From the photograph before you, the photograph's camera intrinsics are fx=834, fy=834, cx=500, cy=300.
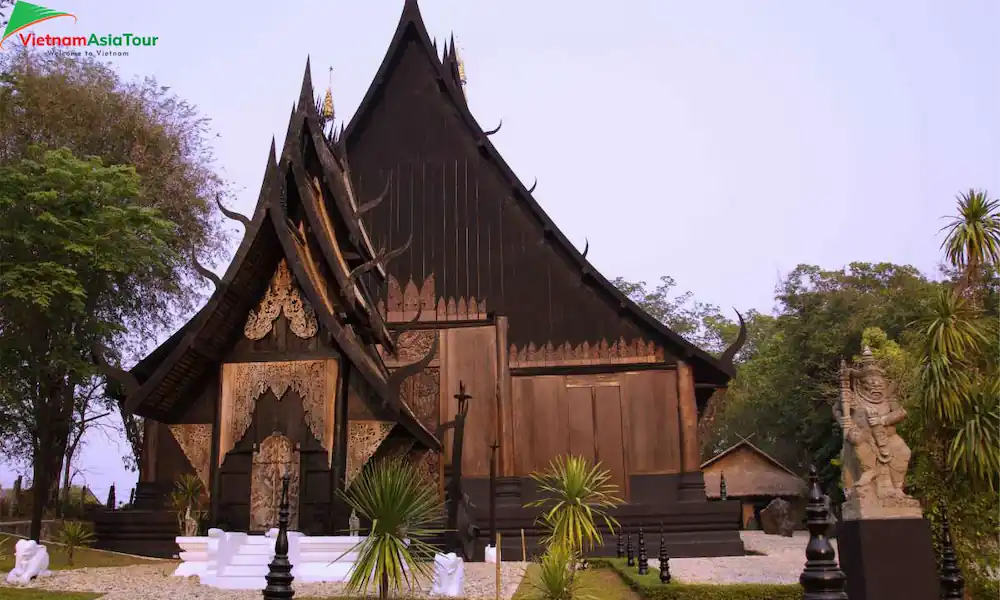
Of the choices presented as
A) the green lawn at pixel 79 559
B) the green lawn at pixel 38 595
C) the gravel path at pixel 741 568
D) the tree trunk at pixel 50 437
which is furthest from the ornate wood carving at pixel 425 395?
the green lawn at pixel 38 595

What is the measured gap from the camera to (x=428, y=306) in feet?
55.4

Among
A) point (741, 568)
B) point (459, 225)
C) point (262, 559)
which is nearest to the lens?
point (262, 559)

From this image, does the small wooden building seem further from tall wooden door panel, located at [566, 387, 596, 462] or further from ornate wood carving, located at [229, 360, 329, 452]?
ornate wood carving, located at [229, 360, 329, 452]

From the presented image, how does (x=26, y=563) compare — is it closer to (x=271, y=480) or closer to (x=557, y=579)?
(x=271, y=480)

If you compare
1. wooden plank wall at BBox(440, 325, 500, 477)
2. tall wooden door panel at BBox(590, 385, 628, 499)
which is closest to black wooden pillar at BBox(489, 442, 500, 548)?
wooden plank wall at BBox(440, 325, 500, 477)

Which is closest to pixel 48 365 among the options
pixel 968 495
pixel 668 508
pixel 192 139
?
pixel 192 139

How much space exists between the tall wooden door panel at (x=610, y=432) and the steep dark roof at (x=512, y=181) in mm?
1493

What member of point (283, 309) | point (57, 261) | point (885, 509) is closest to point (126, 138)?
point (57, 261)

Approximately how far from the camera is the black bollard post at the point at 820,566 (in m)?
3.57

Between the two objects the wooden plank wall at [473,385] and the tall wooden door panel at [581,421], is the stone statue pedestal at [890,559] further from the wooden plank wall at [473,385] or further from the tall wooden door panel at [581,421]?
the wooden plank wall at [473,385]

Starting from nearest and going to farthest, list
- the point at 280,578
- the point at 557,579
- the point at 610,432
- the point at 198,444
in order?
the point at 280,578, the point at 557,579, the point at 198,444, the point at 610,432

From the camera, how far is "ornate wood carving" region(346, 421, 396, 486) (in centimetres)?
1047

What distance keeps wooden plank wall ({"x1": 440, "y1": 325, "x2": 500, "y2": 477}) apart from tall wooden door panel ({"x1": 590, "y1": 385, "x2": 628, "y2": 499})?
1.98 meters

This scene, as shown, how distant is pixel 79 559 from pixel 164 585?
4933mm
